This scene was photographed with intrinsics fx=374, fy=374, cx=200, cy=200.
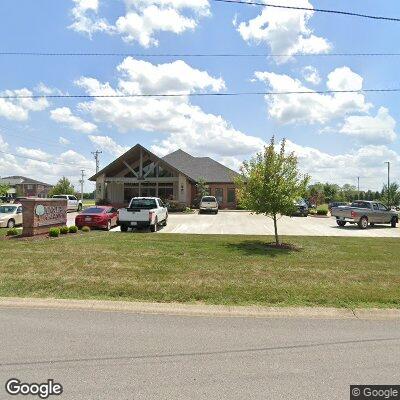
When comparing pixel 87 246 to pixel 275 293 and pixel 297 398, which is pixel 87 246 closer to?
pixel 275 293

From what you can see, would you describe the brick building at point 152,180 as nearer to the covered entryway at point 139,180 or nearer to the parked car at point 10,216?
the covered entryway at point 139,180

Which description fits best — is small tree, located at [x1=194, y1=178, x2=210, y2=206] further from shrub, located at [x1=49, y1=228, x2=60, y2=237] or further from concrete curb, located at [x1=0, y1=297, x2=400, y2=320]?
concrete curb, located at [x1=0, y1=297, x2=400, y2=320]

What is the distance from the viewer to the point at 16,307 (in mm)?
6234

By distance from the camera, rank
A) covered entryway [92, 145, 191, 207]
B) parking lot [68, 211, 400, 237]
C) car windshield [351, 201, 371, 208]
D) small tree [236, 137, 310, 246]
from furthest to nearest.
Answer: covered entryway [92, 145, 191, 207]
car windshield [351, 201, 371, 208]
parking lot [68, 211, 400, 237]
small tree [236, 137, 310, 246]

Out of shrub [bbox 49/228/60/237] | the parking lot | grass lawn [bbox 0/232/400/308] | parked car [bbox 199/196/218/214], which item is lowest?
the parking lot

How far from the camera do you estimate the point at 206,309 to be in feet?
20.5

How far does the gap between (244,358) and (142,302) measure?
8.95ft

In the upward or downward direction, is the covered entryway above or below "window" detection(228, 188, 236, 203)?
above

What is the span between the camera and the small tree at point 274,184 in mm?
13312

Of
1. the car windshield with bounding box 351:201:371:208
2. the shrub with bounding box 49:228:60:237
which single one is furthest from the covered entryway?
the shrub with bounding box 49:228:60:237

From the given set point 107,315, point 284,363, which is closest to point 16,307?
point 107,315

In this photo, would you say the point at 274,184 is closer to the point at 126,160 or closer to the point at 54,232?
the point at 54,232

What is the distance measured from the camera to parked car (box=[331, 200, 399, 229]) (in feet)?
79.7

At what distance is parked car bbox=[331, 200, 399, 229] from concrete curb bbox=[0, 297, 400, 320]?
19.3 m
